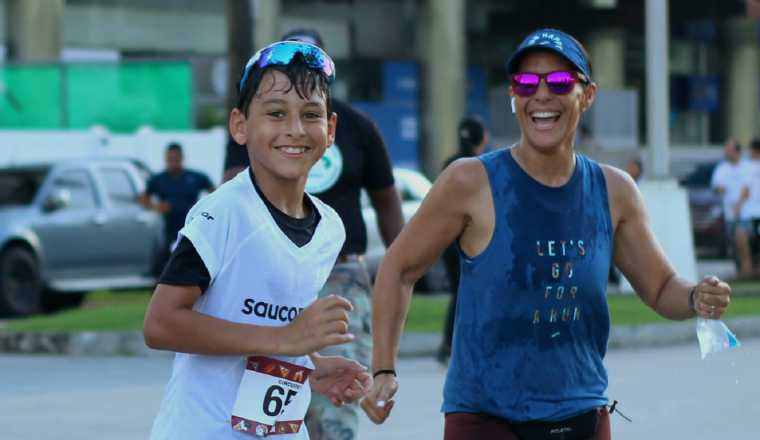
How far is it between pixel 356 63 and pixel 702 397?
30874 mm

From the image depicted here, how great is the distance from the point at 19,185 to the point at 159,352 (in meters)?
5.75

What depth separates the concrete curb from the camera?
14141 mm

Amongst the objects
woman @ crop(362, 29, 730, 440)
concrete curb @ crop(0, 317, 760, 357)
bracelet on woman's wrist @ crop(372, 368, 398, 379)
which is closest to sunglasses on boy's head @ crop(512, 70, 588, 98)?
woman @ crop(362, 29, 730, 440)

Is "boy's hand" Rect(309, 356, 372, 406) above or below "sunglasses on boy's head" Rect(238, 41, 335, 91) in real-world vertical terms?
below

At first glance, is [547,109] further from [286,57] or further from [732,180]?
[732,180]

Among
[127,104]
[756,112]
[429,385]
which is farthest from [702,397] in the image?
[756,112]

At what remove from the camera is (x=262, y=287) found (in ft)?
13.7

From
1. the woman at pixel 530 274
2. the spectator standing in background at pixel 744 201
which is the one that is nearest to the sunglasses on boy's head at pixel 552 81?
the woman at pixel 530 274

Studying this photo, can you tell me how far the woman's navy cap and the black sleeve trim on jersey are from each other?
3.73ft

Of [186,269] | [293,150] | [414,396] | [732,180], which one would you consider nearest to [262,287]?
[186,269]

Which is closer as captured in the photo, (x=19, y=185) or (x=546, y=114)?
(x=546, y=114)

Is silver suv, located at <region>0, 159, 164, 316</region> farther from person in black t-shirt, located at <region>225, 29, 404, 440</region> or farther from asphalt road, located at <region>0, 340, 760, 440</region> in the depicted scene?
person in black t-shirt, located at <region>225, 29, 404, 440</region>

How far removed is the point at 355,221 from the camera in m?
6.88

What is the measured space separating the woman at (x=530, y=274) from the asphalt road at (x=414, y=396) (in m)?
4.67
